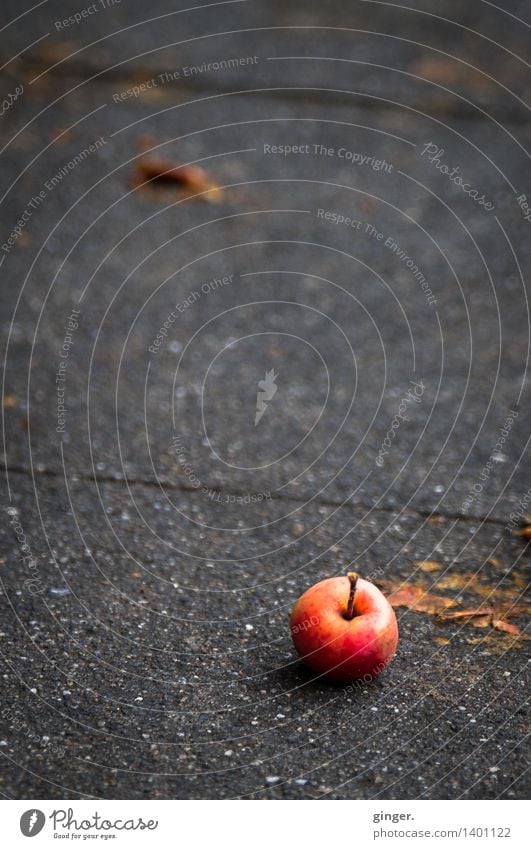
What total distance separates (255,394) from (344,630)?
1.78 m

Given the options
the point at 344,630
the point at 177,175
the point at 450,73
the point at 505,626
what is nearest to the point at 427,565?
the point at 505,626

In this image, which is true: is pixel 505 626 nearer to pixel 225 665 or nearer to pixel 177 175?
pixel 225 665

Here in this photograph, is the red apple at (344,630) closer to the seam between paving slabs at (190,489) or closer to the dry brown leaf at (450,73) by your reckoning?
the seam between paving slabs at (190,489)

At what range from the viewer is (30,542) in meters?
3.38

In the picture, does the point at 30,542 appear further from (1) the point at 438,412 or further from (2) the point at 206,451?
(1) the point at 438,412

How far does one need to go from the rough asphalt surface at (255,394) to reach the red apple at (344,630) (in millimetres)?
94

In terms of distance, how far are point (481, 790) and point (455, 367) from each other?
7.76 feet

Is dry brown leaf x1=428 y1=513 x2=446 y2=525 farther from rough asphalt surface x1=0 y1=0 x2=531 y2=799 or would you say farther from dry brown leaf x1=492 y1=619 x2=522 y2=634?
dry brown leaf x1=492 y1=619 x2=522 y2=634

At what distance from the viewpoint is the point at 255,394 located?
432cm

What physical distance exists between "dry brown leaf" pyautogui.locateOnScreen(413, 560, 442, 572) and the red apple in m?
0.61

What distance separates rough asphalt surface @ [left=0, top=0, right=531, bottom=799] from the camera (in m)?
2.67

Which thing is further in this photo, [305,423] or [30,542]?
[305,423]

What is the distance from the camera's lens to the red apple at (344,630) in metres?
2.68

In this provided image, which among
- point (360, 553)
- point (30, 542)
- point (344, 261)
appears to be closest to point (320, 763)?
point (360, 553)
